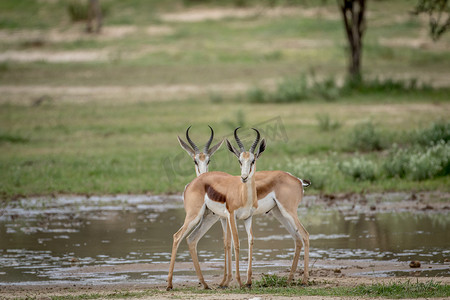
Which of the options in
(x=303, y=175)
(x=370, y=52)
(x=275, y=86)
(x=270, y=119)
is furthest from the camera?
(x=370, y=52)

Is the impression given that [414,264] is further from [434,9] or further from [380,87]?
[380,87]

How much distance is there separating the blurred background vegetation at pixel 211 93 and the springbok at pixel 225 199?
562 cm

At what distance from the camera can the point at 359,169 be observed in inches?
565

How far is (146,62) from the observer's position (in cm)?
2956

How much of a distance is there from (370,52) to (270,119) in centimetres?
1213

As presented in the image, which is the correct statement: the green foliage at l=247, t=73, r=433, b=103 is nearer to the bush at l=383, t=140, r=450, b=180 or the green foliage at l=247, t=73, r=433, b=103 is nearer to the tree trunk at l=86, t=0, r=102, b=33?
the bush at l=383, t=140, r=450, b=180

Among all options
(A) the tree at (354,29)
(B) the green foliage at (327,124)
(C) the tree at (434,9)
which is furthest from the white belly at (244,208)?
(A) the tree at (354,29)

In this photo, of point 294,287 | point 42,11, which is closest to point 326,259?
point 294,287

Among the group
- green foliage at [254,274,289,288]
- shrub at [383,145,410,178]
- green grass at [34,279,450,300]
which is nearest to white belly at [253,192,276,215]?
green foliage at [254,274,289,288]

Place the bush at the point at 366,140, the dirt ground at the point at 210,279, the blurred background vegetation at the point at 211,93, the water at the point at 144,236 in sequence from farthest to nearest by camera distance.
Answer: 1. the bush at the point at 366,140
2. the blurred background vegetation at the point at 211,93
3. the water at the point at 144,236
4. the dirt ground at the point at 210,279

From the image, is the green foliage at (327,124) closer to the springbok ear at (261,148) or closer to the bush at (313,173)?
the bush at (313,173)

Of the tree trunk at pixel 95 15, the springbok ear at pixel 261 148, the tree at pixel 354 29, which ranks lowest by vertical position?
the springbok ear at pixel 261 148

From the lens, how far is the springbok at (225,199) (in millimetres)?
8312

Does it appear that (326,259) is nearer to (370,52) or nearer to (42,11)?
(370,52)
